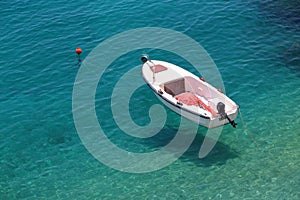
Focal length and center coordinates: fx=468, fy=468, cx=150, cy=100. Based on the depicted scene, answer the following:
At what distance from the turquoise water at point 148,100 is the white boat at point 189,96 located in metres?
2.19

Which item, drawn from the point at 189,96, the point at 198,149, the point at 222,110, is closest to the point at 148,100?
the point at 189,96

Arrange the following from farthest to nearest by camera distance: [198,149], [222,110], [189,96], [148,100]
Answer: [148,100], [189,96], [198,149], [222,110]

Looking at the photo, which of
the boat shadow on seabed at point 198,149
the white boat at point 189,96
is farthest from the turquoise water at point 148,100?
the white boat at point 189,96

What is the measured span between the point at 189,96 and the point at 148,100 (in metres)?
4.33

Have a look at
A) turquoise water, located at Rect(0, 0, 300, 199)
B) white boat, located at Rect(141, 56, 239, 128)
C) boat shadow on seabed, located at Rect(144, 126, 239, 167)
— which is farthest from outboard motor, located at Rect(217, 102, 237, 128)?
turquoise water, located at Rect(0, 0, 300, 199)

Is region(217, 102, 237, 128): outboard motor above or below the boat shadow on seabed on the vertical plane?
above

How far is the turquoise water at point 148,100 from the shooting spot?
34.7m

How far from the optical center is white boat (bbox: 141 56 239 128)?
35.1 m

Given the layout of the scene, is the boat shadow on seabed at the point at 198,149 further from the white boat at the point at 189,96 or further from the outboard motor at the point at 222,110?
the outboard motor at the point at 222,110

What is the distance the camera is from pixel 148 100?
4269cm

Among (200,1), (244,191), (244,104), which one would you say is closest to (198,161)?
(244,191)

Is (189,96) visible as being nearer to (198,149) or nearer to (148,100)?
(148,100)

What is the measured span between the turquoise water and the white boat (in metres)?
2.19

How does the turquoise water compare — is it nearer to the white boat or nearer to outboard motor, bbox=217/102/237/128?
the white boat
